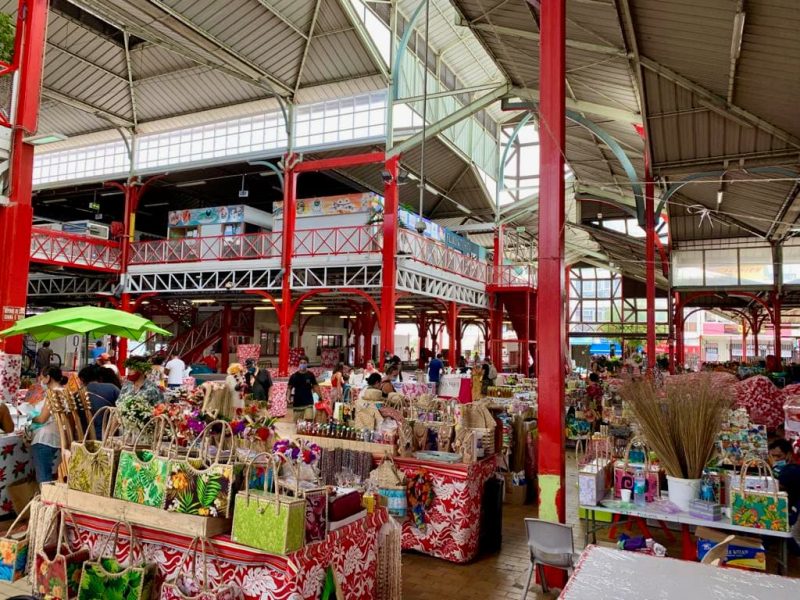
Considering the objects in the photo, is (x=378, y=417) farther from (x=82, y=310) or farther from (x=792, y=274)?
(x=792, y=274)

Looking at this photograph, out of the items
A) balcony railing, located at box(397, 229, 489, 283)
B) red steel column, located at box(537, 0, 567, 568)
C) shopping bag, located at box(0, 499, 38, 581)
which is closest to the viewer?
shopping bag, located at box(0, 499, 38, 581)

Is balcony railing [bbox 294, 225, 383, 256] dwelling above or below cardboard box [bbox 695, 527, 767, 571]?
above

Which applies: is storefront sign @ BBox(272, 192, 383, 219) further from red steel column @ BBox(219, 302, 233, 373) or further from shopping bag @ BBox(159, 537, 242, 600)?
shopping bag @ BBox(159, 537, 242, 600)

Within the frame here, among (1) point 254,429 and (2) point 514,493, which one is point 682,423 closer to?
(1) point 254,429

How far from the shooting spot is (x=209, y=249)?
16438 mm

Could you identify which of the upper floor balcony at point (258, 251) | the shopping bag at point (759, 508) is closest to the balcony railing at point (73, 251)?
the upper floor balcony at point (258, 251)

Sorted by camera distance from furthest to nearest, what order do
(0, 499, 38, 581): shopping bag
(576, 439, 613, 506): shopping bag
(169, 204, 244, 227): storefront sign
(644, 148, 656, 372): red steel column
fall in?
1. (169, 204, 244, 227): storefront sign
2. (644, 148, 656, 372): red steel column
3. (576, 439, 613, 506): shopping bag
4. (0, 499, 38, 581): shopping bag

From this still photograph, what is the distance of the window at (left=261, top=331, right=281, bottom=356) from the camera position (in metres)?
23.7

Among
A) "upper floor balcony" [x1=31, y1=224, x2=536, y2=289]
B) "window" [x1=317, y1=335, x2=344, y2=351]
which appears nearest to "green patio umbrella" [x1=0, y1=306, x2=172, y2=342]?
"upper floor balcony" [x1=31, y1=224, x2=536, y2=289]

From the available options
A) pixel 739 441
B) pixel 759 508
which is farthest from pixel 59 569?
pixel 739 441

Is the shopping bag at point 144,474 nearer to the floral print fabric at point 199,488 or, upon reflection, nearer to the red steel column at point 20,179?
the floral print fabric at point 199,488

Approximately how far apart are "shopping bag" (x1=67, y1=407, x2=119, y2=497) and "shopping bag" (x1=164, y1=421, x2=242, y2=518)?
1.68ft

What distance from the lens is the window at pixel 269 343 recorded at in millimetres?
23703

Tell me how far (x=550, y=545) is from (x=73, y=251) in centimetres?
1640
